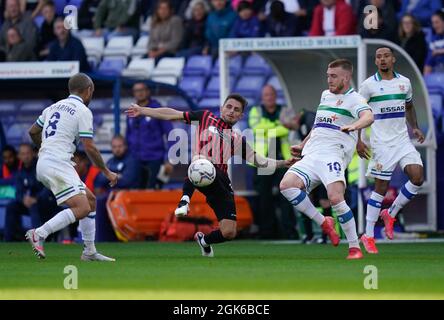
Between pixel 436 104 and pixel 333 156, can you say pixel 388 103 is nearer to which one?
pixel 333 156

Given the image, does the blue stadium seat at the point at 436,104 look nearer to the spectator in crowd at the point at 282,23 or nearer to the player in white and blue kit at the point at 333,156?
the spectator in crowd at the point at 282,23

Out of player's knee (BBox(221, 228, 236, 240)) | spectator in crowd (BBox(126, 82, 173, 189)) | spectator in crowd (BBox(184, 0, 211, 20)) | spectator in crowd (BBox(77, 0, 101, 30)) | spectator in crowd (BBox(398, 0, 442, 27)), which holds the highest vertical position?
spectator in crowd (BBox(77, 0, 101, 30))

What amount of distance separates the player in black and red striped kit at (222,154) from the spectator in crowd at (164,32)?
30.6ft

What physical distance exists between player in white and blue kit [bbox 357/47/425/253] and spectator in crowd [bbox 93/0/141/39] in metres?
10.7

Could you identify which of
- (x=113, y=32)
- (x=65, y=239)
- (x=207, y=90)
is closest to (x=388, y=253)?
(x=65, y=239)

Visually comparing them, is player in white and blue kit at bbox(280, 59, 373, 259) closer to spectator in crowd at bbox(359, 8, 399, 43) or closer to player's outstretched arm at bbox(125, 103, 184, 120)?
player's outstretched arm at bbox(125, 103, 184, 120)

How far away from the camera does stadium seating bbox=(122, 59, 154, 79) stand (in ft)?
80.2

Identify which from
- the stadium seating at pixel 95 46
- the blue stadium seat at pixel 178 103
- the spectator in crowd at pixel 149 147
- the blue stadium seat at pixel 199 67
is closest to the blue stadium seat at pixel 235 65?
the blue stadium seat at pixel 199 67

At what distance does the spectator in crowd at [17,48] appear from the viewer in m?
24.8

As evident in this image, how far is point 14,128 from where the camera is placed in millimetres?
24125

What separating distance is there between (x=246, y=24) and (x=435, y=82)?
3.73 meters

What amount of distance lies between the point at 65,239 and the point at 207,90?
15.6 ft

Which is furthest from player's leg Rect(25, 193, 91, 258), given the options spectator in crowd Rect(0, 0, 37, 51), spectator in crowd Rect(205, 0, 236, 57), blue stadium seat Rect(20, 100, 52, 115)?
spectator in crowd Rect(0, 0, 37, 51)
